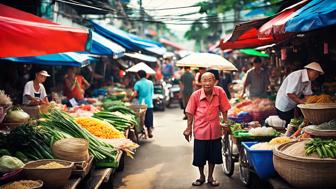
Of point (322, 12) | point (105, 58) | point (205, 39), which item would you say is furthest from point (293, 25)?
point (205, 39)

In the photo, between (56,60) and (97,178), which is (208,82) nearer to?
(97,178)

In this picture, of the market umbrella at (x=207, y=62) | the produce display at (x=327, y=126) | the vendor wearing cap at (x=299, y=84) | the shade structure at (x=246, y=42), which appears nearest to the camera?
the produce display at (x=327, y=126)

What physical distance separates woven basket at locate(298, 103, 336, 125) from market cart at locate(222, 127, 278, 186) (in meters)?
1.09

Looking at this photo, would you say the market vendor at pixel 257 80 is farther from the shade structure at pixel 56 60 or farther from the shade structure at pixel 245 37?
the shade structure at pixel 56 60

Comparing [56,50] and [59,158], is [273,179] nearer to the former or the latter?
[59,158]

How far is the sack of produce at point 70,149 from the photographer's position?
5.36 m

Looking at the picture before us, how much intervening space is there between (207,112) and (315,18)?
109 inches

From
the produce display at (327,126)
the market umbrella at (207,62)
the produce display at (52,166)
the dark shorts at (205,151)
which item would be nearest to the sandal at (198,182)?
the dark shorts at (205,151)

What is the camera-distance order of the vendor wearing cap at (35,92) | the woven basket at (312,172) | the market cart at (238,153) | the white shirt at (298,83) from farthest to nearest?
the vendor wearing cap at (35,92) < the white shirt at (298,83) < the market cart at (238,153) < the woven basket at (312,172)

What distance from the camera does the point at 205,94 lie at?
7164 mm

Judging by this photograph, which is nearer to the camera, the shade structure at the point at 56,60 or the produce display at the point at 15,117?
the produce display at the point at 15,117

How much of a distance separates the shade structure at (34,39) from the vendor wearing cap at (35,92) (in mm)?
3302

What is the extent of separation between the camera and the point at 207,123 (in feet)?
23.3

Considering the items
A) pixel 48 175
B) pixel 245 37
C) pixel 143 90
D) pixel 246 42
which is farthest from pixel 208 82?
pixel 143 90
